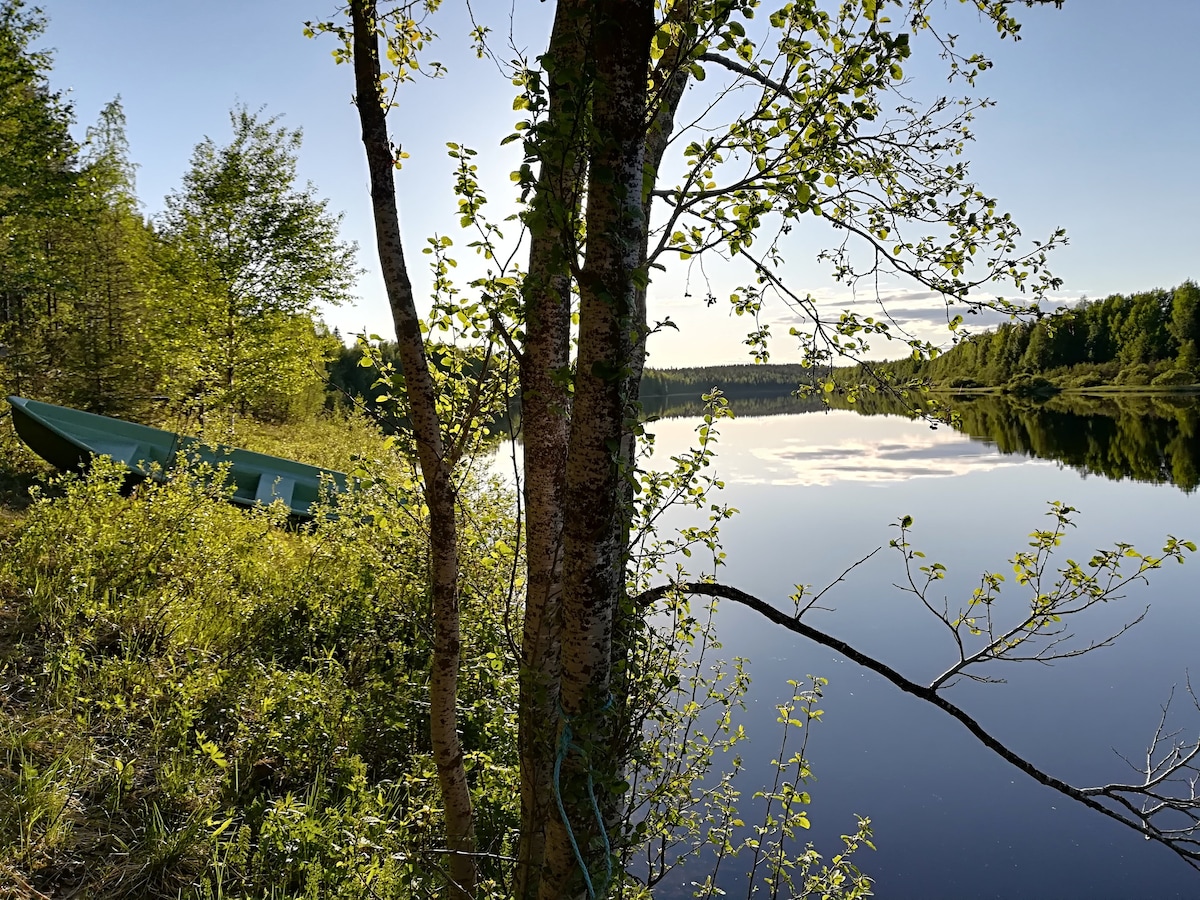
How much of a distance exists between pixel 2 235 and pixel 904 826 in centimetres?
1524

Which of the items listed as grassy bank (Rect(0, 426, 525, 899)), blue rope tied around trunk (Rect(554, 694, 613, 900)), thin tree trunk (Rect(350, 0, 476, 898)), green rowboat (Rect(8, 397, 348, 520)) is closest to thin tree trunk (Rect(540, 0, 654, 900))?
blue rope tied around trunk (Rect(554, 694, 613, 900))

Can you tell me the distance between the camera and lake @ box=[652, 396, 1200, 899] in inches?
227

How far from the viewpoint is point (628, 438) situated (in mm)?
2648

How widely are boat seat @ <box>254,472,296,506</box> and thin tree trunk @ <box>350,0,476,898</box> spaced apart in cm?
1003

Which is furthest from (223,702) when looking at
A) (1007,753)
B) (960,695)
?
(960,695)

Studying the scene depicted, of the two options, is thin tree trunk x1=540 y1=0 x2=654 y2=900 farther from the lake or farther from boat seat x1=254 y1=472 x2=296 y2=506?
boat seat x1=254 y1=472 x2=296 y2=506

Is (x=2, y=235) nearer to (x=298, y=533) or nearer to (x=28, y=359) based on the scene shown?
(x=28, y=359)

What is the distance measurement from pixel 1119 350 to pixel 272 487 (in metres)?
72.5

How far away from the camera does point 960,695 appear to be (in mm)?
7871

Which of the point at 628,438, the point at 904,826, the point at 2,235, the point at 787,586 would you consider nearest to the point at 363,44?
the point at 628,438

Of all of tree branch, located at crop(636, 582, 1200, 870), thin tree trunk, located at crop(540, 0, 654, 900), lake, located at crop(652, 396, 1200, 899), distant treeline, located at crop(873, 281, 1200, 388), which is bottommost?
lake, located at crop(652, 396, 1200, 899)

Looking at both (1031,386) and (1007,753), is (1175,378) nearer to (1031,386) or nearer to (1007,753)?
(1031,386)

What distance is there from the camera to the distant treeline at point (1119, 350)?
53312 mm

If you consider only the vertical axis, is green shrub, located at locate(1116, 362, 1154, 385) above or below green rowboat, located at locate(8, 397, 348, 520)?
above
